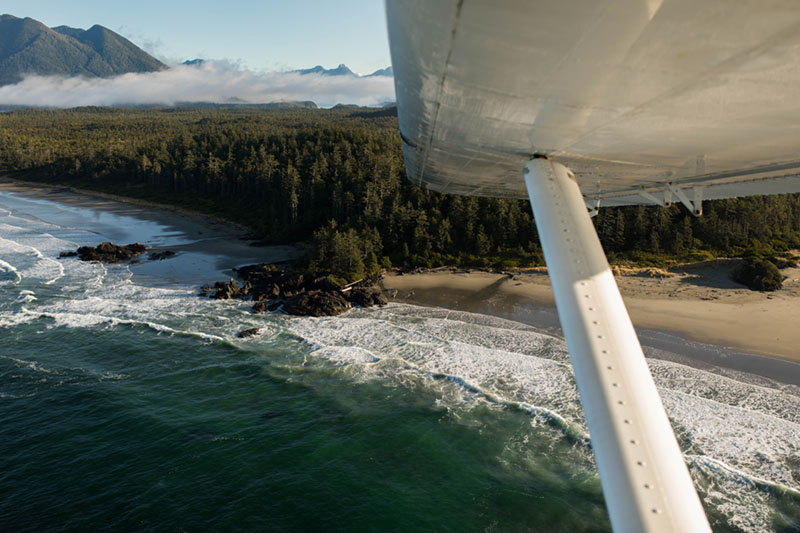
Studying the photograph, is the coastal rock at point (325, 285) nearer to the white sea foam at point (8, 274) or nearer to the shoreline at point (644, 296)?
the shoreline at point (644, 296)

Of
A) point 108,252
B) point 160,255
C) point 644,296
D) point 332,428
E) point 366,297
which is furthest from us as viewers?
point 160,255

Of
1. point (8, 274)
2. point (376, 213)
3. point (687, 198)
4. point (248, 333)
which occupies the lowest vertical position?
point (8, 274)

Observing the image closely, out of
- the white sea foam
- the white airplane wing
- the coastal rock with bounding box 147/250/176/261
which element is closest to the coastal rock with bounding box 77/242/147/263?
the coastal rock with bounding box 147/250/176/261

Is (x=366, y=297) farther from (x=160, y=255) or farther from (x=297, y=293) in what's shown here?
(x=160, y=255)

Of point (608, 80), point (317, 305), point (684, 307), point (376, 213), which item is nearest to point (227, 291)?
point (317, 305)

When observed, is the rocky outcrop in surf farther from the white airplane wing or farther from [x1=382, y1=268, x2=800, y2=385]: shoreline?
the white airplane wing

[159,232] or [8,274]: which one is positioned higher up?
[159,232]
